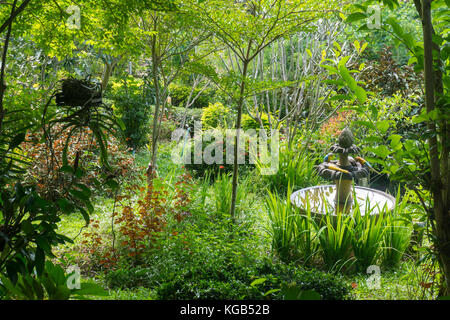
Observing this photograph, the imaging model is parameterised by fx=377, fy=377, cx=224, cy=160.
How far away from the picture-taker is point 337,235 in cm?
301

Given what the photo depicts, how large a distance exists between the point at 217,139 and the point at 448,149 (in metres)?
4.73

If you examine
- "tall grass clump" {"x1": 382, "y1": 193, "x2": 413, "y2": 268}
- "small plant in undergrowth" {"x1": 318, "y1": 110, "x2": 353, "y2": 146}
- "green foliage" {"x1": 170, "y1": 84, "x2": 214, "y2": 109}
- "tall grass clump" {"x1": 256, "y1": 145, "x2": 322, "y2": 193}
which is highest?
"green foliage" {"x1": 170, "y1": 84, "x2": 214, "y2": 109}

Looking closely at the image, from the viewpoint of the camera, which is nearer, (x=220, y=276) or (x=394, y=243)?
(x=220, y=276)

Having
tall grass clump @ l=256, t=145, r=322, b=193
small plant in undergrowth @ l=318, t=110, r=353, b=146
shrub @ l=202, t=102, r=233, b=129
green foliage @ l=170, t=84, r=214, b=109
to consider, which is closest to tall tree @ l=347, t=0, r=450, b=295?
tall grass clump @ l=256, t=145, r=322, b=193

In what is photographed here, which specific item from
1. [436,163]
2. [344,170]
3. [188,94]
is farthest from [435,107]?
[188,94]

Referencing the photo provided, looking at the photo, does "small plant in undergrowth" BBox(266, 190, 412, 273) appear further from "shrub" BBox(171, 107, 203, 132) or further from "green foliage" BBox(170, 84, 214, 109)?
"green foliage" BBox(170, 84, 214, 109)

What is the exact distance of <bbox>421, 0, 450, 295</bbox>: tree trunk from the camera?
1158mm

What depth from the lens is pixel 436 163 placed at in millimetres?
1243

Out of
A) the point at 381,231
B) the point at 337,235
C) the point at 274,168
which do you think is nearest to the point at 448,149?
the point at 337,235

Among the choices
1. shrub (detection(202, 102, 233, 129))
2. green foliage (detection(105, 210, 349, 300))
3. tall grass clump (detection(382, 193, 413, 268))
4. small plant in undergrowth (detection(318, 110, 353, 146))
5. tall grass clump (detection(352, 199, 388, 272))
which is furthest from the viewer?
shrub (detection(202, 102, 233, 129))

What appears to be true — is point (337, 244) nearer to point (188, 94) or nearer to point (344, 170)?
point (344, 170)
